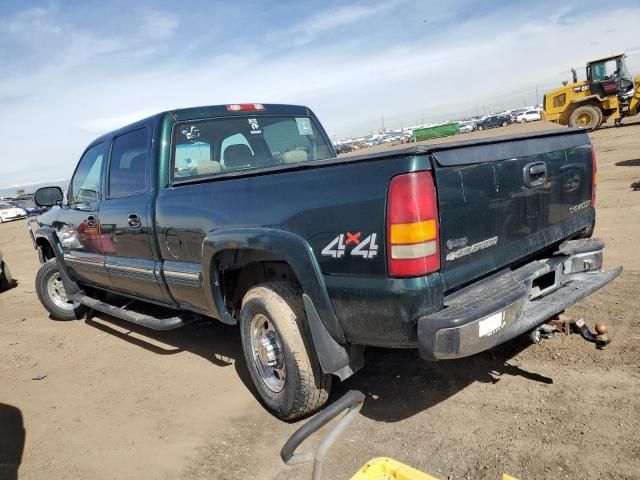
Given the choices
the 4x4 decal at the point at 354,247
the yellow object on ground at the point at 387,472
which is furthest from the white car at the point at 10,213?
the yellow object on ground at the point at 387,472

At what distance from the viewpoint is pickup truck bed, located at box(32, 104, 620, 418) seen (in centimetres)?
232

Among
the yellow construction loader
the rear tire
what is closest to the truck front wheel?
the rear tire

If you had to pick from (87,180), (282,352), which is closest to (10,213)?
(87,180)

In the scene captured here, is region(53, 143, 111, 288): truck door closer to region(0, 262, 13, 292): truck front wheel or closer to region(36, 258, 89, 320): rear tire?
region(36, 258, 89, 320): rear tire

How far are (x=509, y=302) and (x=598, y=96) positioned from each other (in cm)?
2208

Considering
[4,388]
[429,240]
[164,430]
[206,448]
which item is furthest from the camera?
[4,388]

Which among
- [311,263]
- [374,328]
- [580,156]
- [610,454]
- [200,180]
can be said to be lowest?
[610,454]

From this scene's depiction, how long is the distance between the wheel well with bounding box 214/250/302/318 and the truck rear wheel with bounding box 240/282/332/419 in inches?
6.8

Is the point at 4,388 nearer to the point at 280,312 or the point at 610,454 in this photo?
the point at 280,312

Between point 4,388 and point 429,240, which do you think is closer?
point 429,240

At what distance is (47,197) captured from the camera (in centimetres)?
571

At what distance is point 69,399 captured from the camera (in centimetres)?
390

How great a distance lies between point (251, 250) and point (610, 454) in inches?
86.6

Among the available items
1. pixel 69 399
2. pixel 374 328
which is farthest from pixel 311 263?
pixel 69 399
